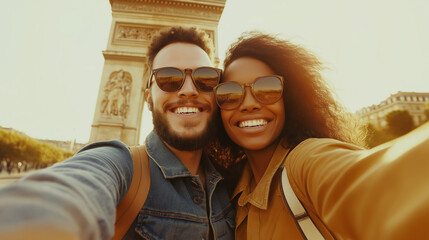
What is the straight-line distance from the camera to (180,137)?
4.54 feet

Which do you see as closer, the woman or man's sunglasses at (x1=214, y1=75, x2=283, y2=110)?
the woman

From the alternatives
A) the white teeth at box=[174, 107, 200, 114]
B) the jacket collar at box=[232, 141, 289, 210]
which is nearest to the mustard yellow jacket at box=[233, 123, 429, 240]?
the jacket collar at box=[232, 141, 289, 210]

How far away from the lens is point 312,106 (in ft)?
4.72

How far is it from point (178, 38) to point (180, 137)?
887 millimetres

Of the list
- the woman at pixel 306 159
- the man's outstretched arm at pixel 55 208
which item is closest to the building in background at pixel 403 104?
the woman at pixel 306 159

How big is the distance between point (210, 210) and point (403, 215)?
948 mm

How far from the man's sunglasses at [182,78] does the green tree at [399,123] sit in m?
23.3

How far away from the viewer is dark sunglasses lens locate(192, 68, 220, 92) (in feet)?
5.03

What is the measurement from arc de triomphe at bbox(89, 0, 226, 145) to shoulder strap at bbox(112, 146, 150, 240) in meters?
7.05

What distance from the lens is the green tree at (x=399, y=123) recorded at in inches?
740

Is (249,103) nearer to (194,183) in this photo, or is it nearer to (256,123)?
(256,123)

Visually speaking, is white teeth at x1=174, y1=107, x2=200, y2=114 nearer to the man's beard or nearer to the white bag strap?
the man's beard

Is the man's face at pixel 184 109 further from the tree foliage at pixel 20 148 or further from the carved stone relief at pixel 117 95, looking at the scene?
the tree foliage at pixel 20 148

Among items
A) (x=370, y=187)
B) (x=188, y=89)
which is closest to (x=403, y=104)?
(x=188, y=89)
